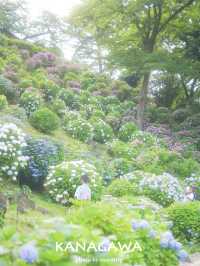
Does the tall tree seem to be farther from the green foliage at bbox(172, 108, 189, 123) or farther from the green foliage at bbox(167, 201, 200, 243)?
the green foliage at bbox(167, 201, 200, 243)

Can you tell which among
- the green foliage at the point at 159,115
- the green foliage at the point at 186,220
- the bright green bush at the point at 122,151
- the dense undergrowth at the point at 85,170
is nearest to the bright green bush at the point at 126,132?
the dense undergrowth at the point at 85,170

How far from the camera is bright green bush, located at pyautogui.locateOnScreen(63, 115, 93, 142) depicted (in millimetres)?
16875

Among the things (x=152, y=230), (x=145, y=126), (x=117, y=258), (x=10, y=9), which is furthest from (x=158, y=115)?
(x=117, y=258)

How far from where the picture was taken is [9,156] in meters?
9.55

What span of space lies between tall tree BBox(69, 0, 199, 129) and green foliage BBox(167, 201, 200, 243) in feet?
39.3

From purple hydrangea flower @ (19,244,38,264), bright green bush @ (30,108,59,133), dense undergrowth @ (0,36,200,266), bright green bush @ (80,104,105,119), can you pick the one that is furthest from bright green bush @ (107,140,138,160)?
purple hydrangea flower @ (19,244,38,264)

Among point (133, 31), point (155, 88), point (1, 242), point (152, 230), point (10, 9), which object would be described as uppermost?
point (10, 9)

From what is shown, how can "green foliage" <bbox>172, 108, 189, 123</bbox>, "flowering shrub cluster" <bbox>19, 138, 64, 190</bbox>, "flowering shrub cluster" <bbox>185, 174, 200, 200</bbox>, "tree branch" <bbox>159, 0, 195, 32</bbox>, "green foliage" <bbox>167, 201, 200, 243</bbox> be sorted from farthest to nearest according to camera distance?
"green foliage" <bbox>172, 108, 189, 123</bbox>, "tree branch" <bbox>159, 0, 195, 32</bbox>, "flowering shrub cluster" <bbox>185, 174, 200, 200</bbox>, "flowering shrub cluster" <bbox>19, 138, 64, 190</bbox>, "green foliage" <bbox>167, 201, 200, 243</bbox>

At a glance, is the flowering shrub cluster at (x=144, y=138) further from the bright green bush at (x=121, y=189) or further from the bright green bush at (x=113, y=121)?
the bright green bush at (x=121, y=189)

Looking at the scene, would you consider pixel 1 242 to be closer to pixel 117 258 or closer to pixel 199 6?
pixel 117 258

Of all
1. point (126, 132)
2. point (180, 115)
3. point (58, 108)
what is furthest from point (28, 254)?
point (180, 115)

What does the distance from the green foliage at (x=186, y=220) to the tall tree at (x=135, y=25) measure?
472 inches

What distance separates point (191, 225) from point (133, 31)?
16.8 metres

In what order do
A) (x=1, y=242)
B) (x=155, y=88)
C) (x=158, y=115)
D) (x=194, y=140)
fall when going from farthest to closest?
(x=155, y=88) → (x=158, y=115) → (x=194, y=140) → (x=1, y=242)
